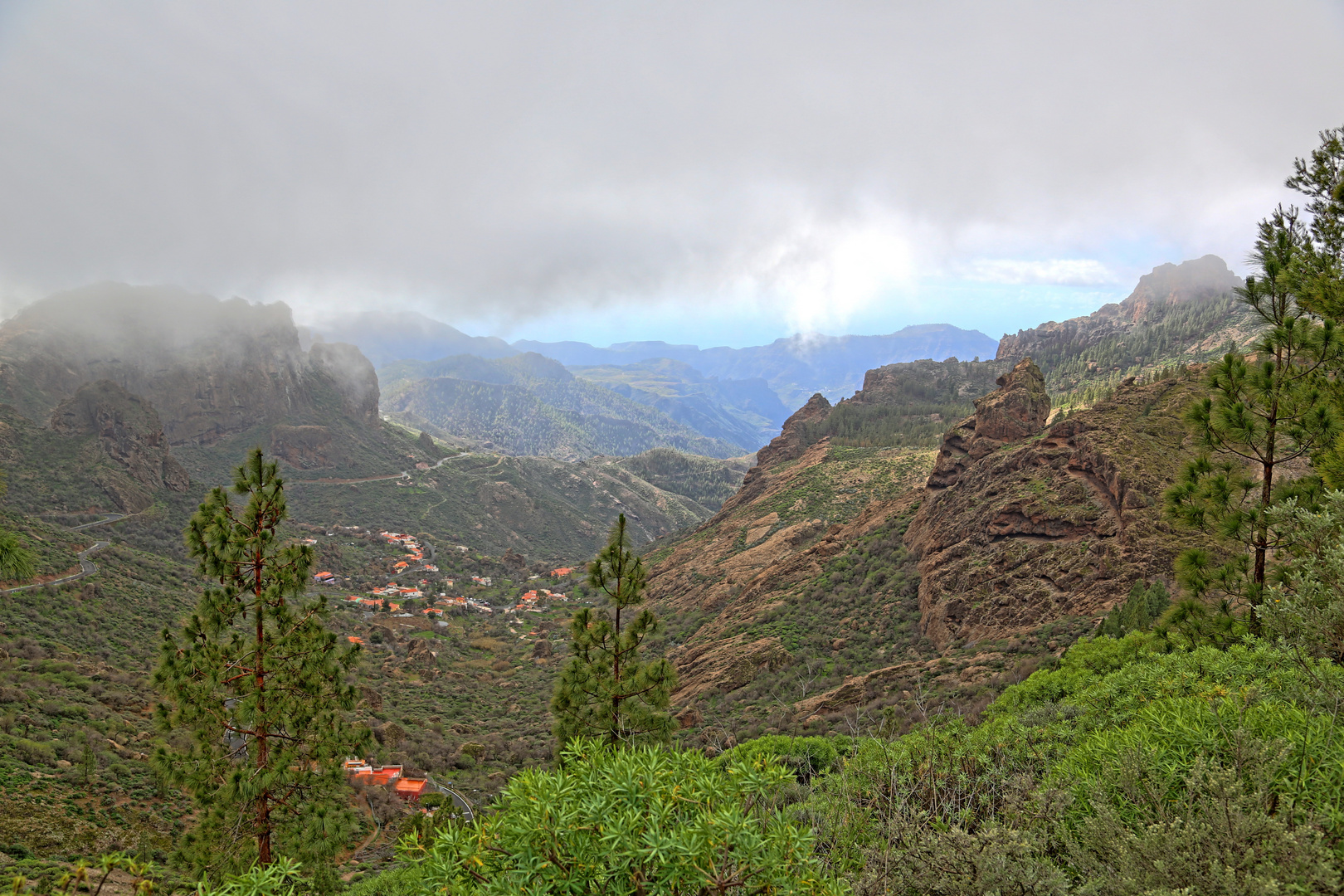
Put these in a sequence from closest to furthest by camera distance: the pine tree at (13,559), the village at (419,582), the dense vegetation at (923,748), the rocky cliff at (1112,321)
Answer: the dense vegetation at (923,748) < the pine tree at (13,559) < the village at (419,582) < the rocky cliff at (1112,321)

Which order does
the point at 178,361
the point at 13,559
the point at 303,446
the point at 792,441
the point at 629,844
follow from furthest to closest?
the point at 178,361
the point at 303,446
the point at 792,441
the point at 13,559
the point at 629,844

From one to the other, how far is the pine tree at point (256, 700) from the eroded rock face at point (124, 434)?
83.7m

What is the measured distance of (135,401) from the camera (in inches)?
3418

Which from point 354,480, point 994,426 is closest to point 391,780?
point 994,426

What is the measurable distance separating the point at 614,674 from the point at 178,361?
570 ft

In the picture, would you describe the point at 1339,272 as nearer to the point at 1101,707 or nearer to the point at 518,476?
the point at 1101,707

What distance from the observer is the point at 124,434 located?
82.4 metres

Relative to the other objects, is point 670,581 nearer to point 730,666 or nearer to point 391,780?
point 730,666

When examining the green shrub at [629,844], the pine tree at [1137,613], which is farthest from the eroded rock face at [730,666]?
the green shrub at [629,844]

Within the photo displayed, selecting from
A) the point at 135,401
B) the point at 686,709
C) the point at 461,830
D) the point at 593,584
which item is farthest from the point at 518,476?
the point at 461,830

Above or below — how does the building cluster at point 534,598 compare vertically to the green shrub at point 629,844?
below

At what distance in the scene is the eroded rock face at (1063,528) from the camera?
25.2m

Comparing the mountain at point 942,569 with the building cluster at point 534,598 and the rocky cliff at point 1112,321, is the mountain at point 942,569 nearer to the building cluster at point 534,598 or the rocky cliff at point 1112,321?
the building cluster at point 534,598

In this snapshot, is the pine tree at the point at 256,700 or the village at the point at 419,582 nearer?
the pine tree at the point at 256,700
